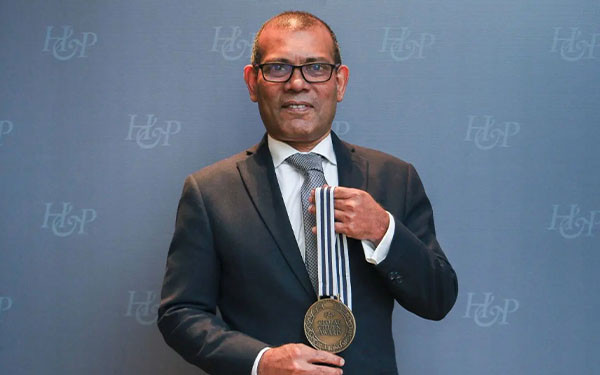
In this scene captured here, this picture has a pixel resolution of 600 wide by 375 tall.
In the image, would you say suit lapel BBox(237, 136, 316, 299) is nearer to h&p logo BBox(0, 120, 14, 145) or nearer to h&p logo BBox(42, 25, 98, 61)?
h&p logo BBox(42, 25, 98, 61)

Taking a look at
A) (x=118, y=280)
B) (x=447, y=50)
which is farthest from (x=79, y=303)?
(x=447, y=50)

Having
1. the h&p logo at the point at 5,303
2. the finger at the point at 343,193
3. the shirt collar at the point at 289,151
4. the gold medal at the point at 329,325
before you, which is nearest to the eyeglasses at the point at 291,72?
the shirt collar at the point at 289,151

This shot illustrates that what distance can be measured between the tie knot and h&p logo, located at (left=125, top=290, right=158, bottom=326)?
0.82 m

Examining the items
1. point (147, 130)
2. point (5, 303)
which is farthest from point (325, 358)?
point (5, 303)

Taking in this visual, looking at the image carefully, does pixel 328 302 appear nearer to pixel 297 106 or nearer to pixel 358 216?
pixel 358 216

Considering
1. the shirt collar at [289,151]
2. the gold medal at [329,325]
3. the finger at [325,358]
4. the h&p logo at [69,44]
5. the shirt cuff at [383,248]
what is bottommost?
the finger at [325,358]

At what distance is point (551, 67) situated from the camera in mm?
2275

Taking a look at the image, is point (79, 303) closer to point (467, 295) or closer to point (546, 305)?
point (467, 295)

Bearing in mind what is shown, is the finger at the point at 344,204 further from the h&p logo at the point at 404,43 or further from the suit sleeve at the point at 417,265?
the h&p logo at the point at 404,43

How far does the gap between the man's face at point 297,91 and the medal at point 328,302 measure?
0.20 meters

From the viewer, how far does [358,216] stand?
1.54 m

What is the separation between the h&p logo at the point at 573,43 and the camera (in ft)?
7.47

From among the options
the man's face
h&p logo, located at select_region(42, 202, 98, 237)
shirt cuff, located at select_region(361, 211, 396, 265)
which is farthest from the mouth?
h&p logo, located at select_region(42, 202, 98, 237)

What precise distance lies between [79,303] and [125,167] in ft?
1.45
